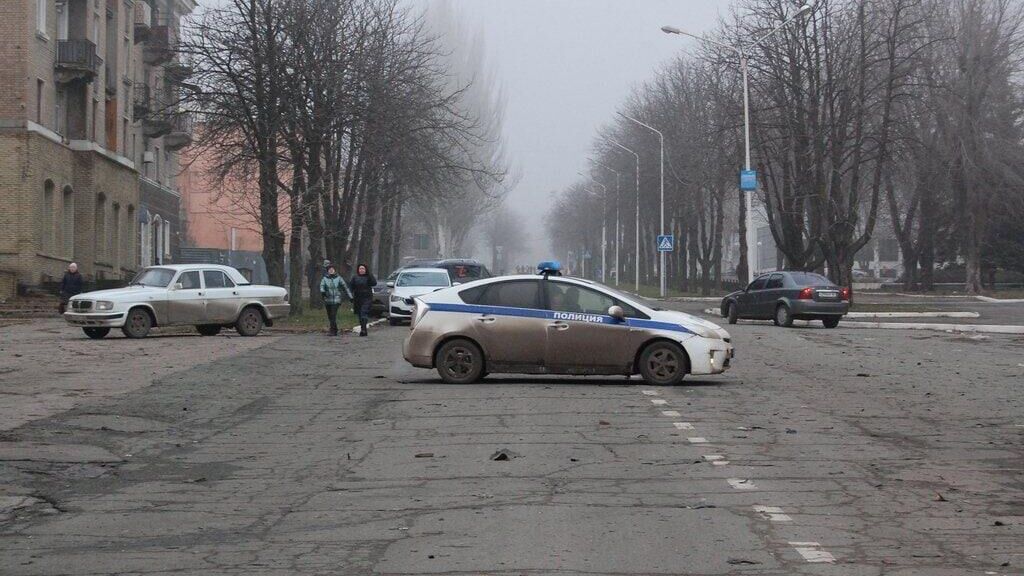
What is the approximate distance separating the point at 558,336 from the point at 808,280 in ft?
64.1

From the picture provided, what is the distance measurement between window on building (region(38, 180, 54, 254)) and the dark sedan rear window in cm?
2530

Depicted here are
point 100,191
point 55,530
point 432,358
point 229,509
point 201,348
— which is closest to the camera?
point 55,530

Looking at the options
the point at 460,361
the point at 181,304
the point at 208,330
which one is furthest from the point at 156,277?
the point at 460,361

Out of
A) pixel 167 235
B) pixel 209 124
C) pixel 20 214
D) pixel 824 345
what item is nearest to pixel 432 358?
pixel 824 345

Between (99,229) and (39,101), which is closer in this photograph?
(39,101)

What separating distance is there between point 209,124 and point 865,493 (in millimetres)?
30421

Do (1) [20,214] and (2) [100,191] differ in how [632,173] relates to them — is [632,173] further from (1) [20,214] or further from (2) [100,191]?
(1) [20,214]

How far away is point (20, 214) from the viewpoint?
4222 centimetres

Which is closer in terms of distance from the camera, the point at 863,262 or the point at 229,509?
the point at 229,509

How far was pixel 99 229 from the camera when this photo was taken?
169 feet

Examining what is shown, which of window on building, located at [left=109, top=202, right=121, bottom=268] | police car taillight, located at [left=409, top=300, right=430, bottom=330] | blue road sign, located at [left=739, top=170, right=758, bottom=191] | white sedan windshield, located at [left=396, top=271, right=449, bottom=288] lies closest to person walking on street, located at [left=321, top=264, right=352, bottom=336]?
white sedan windshield, located at [left=396, top=271, right=449, bottom=288]

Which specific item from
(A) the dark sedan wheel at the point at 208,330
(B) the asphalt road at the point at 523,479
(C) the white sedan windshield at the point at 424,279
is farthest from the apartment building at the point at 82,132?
(B) the asphalt road at the point at 523,479

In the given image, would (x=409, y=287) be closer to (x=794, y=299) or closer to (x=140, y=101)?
(x=794, y=299)

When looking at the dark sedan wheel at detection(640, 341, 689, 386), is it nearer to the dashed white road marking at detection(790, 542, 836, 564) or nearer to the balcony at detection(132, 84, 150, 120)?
the dashed white road marking at detection(790, 542, 836, 564)
